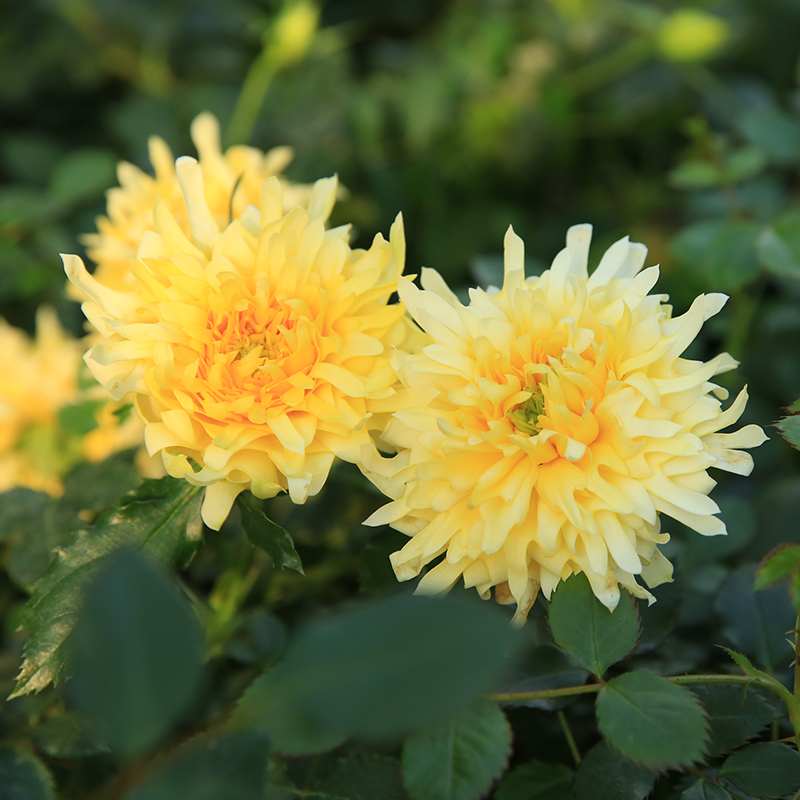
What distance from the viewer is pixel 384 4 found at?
1.31 m

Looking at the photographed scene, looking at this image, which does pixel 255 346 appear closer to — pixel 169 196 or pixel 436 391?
pixel 436 391

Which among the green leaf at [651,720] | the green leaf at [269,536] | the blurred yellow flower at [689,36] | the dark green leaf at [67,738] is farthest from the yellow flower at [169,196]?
the blurred yellow flower at [689,36]

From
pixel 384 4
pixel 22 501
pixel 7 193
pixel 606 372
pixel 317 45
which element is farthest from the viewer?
pixel 384 4

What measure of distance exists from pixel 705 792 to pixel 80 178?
1002mm

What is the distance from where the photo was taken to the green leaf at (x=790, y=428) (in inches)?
16.5

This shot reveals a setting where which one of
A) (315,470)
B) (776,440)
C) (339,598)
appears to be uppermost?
(315,470)

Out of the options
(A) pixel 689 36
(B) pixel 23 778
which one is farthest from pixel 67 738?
(A) pixel 689 36

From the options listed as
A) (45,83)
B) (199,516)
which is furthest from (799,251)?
(45,83)

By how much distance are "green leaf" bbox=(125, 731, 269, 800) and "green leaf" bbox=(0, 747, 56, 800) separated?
0.87 feet

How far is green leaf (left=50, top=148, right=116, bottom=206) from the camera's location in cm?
93

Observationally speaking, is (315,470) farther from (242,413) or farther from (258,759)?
(258,759)

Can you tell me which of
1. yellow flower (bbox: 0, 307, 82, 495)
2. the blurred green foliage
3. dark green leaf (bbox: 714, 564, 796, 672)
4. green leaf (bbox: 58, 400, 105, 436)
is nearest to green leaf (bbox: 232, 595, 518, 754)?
the blurred green foliage

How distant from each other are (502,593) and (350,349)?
7.6 inches

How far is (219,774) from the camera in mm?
262
